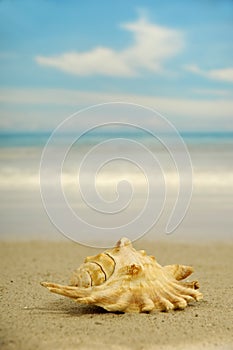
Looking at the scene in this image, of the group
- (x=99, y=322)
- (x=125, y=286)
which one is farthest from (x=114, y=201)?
(x=99, y=322)

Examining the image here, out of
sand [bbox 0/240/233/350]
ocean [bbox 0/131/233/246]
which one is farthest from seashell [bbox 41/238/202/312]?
ocean [bbox 0/131/233/246]

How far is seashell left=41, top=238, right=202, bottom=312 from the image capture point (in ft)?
9.84

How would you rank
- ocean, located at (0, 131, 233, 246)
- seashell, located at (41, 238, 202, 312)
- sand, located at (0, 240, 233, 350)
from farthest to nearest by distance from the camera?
ocean, located at (0, 131, 233, 246), seashell, located at (41, 238, 202, 312), sand, located at (0, 240, 233, 350)

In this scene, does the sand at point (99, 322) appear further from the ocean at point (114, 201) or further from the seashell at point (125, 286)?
the ocean at point (114, 201)

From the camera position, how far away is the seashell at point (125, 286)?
9.84 feet

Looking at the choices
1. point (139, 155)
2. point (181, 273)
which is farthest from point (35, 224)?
point (139, 155)

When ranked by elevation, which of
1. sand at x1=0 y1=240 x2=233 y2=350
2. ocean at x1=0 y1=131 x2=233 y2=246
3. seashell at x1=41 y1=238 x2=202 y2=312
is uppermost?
ocean at x1=0 y1=131 x2=233 y2=246

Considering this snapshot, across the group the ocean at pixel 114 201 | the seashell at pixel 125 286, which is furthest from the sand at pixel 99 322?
the ocean at pixel 114 201

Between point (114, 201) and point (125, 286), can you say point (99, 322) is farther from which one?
point (114, 201)

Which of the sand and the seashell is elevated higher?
the seashell

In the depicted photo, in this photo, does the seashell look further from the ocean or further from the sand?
the ocean

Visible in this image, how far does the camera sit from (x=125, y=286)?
3020mm

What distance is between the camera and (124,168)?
44.0 feet

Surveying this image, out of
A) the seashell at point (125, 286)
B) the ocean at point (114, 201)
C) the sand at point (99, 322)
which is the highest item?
the ocean at point (114, 201)
